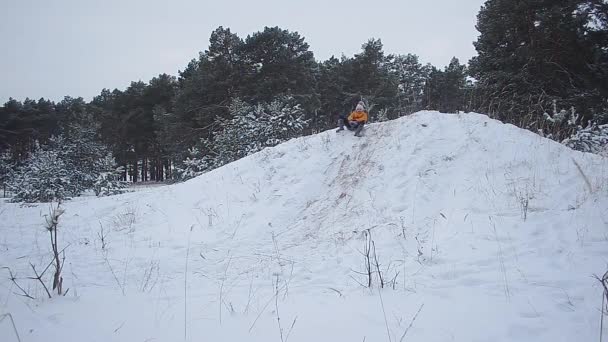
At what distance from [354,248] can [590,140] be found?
252 inches

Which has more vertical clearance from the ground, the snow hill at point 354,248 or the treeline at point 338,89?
the treeline at point 338,89

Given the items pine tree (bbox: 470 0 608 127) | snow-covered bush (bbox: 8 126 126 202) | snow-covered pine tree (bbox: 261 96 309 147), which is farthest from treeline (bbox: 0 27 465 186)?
pine tree (bbox: 470 0 608 127)

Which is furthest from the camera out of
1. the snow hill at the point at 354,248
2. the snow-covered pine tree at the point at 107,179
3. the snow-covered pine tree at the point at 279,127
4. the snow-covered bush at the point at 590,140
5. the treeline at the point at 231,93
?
the treeline at the point at 231,93

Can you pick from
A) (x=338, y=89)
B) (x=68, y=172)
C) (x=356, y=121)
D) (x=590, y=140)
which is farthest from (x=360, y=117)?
(x=338, y=89)

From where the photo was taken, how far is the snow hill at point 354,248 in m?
3.10

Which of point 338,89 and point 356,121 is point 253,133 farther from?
point 338,89

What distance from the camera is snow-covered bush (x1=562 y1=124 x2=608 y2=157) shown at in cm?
711

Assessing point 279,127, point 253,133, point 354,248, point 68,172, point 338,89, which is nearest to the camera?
point 354,248

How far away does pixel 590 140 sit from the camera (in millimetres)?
7211

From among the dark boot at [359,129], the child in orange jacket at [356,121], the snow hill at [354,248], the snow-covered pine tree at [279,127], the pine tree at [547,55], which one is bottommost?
the snow hill at [354,248]

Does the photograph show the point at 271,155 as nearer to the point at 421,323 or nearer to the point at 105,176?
the point at 421,323

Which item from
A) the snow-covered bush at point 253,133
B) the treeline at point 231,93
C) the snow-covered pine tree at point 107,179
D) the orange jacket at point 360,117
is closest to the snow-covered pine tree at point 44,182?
the snow-covered pine tree at point 107,179

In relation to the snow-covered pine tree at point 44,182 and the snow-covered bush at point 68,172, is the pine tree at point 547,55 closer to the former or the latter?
the snow-covered bush at point 68,172

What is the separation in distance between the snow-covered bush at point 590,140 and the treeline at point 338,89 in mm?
362
